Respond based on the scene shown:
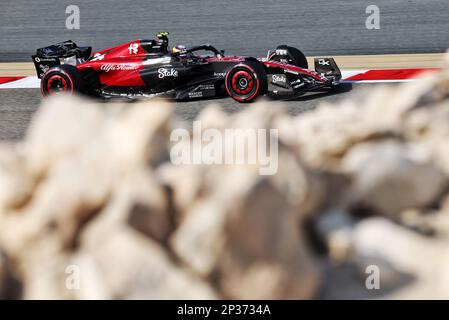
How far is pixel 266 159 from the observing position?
3771 millimetres

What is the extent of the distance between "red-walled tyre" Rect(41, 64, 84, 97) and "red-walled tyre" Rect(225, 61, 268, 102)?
1.91 metres

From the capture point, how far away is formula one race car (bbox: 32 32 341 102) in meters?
9.59

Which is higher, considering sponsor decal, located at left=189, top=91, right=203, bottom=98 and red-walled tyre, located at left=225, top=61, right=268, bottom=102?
red-walled tyre, located at left=225, top=61, right=268, bottom=102

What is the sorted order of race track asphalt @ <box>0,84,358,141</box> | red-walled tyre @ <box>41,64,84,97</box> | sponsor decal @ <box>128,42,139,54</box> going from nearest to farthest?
race track asphalt @ <box>0,84,358,141</box> → red-walled tyre @ <box>41,64,84,97</box> → sponsor decal @ <box>128,42,139,54</box>

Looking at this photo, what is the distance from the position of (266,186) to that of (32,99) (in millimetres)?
7997

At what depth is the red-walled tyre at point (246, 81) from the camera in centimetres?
947

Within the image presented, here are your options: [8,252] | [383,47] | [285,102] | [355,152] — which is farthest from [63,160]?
[383,47]

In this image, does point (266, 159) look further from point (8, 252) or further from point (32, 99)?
point (32, 99)
